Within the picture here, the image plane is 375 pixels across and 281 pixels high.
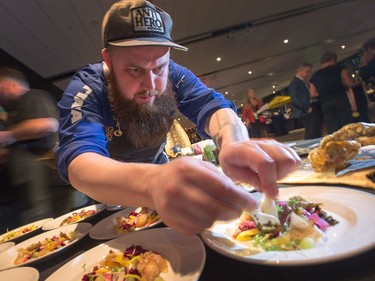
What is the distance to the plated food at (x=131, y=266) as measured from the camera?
544 millimetres

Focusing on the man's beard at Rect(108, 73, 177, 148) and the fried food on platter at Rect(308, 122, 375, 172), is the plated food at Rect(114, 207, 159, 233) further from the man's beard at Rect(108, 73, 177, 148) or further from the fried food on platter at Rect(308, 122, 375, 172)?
the fried food on platter at Rect(308, 122, 375, 172)

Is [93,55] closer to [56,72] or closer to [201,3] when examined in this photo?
[56,72]

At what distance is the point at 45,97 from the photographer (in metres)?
2.15

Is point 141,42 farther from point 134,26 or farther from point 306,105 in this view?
point 306,105

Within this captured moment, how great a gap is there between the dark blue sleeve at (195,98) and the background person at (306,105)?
346cm

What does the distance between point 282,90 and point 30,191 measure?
21141 millimetres

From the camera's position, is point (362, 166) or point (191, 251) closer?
point (191, 251)

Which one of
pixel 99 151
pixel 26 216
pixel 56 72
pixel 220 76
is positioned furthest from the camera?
pixel 220 76

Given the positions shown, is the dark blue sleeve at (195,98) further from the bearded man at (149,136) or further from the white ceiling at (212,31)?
the white ceiling at (212,31)

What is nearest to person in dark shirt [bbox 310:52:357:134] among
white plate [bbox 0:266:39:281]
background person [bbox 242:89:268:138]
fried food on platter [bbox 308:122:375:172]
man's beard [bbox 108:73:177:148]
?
background person [bbox 242:89:268:138]

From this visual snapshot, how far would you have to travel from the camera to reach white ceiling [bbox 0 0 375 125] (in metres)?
4.22

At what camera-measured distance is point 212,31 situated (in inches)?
259

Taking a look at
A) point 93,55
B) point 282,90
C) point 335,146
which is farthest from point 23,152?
point 282,90

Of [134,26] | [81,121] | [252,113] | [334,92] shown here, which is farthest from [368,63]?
[81,121]
